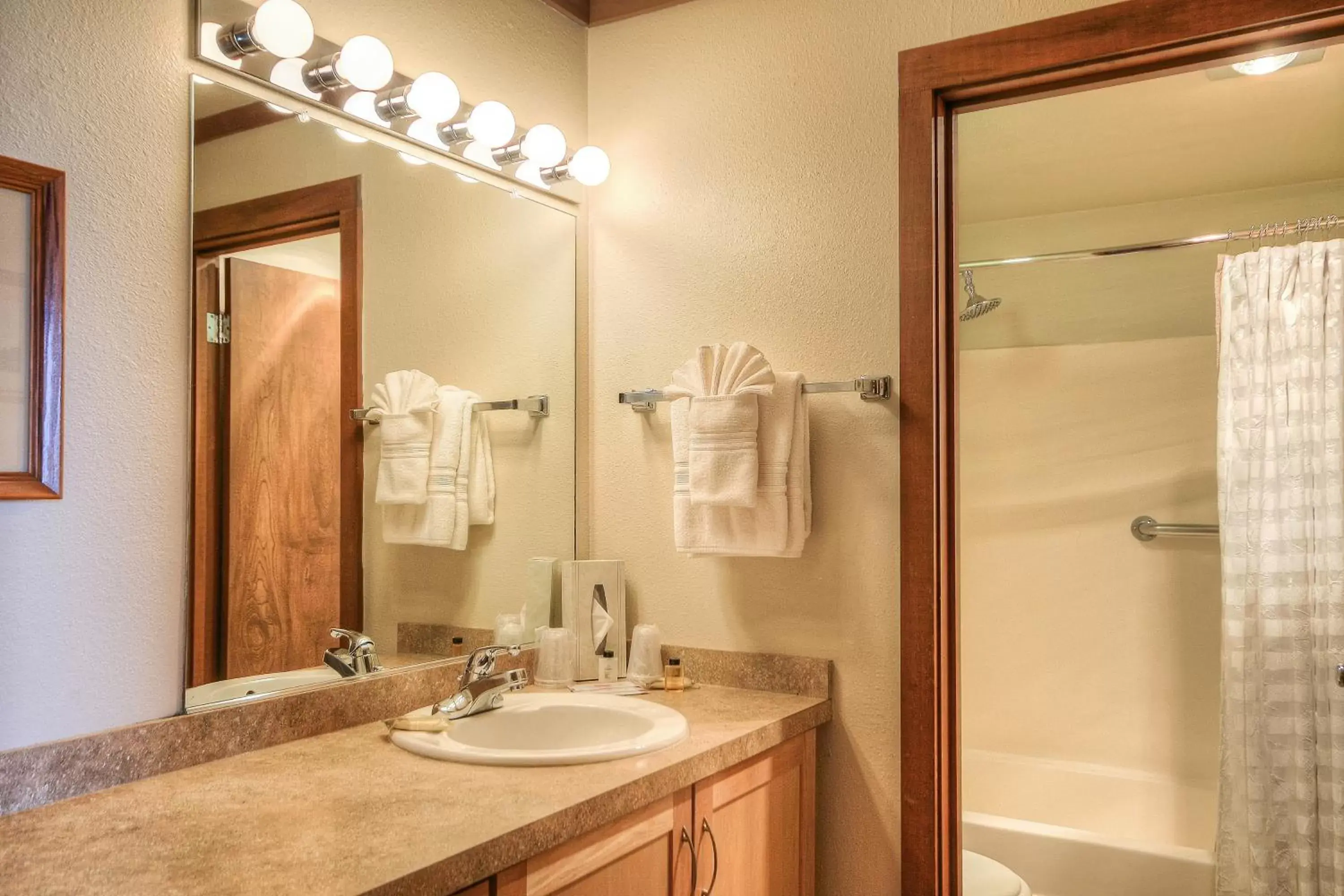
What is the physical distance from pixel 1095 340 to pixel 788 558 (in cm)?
189

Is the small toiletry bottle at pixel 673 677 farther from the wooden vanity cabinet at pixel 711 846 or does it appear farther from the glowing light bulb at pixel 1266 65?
the glowing light bulb at pixel 1266 65

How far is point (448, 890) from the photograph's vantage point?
3.59 ft

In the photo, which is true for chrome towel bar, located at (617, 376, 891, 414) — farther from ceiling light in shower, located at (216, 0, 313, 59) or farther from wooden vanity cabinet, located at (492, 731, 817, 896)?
ceiling light in shower, located at (216, 0, 313, 59)

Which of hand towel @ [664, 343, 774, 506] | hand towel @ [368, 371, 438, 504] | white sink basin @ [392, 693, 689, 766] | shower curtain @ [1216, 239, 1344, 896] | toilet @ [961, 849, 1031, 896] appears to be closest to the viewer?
white sink basin @ [392, 693, 689, 766]

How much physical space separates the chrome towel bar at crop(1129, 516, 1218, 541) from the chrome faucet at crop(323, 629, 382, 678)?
250 cm

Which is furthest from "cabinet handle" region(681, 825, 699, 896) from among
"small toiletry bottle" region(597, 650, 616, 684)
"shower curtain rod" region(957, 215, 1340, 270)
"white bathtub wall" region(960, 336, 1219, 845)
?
"white bathtub wall" region(960, 336, 1219, 845)

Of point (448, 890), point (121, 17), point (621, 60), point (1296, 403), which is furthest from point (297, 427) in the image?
point (1296, 403)

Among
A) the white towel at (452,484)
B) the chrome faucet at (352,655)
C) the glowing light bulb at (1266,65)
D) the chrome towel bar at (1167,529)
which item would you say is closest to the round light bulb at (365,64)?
the white towel at (452,484)

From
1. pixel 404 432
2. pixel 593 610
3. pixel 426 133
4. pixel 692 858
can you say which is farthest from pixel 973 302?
pixel 692 858

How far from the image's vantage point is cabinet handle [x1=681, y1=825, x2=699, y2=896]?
1.53 m

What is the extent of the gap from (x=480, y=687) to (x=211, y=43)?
42.2 inches

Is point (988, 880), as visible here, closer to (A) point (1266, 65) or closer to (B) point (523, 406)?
(B) point (523, 406)

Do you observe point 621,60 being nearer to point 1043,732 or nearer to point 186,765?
point 186,765

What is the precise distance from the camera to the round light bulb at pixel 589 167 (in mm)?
2121
